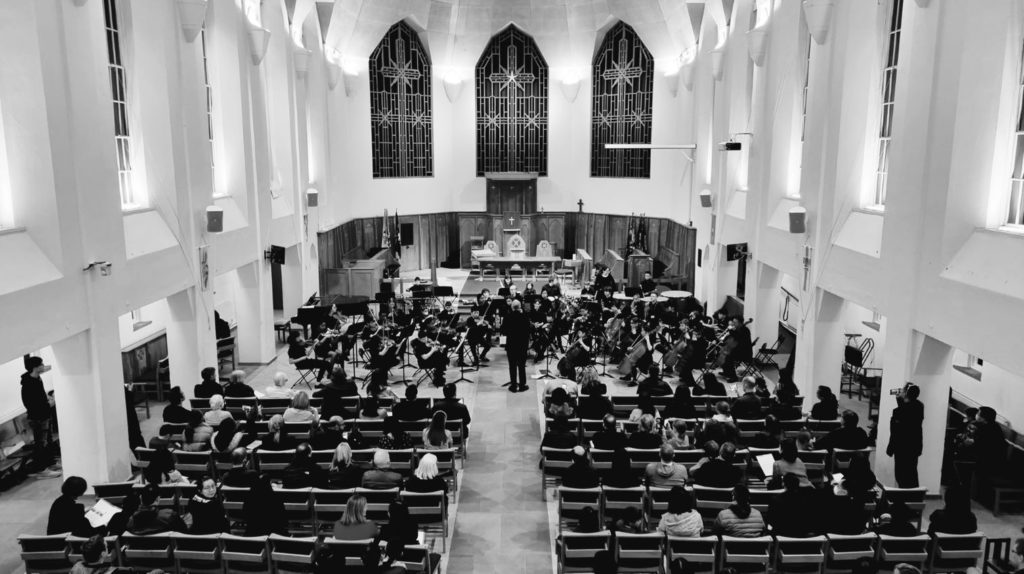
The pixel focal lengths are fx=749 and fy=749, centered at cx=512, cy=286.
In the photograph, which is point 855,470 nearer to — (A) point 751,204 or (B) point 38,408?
(A) point 751,204

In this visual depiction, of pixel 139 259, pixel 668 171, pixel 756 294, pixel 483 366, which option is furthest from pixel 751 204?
pixel 139 259

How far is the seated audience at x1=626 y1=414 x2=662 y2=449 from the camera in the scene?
32.2 ft

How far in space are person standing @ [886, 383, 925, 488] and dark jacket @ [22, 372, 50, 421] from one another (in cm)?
1188

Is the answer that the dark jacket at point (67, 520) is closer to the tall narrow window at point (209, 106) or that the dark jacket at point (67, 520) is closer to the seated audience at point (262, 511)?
the seated audience at point (262, 511)

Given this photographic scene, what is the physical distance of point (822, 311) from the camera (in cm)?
1324

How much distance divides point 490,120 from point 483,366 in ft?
49.7

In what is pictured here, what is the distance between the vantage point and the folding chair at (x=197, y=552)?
7297 millimetres

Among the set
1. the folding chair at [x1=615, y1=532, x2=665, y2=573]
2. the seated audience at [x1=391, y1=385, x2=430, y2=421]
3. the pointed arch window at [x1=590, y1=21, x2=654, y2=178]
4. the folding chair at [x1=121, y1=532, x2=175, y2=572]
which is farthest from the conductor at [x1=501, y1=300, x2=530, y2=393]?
the pointed arch window at [x1=590, y1=21, x2=654, y2=178]

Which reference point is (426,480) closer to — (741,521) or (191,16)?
(741,521)

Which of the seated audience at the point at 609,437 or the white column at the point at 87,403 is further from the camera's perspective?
the white column at the point at 87,403

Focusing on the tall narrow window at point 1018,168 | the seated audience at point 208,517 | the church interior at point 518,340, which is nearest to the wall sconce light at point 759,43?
the church interior at point 518,340

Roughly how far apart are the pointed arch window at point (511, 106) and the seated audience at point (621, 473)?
22491 millimetres

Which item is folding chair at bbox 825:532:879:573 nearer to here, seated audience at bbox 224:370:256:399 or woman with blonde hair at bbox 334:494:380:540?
woman with blonde hair at bbox 334:494:380:540

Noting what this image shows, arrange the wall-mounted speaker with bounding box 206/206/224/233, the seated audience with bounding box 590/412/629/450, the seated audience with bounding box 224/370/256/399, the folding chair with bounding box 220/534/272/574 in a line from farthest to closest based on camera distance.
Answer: the wall-mounted speaker with bounding box 206/206/224/233 → the seated audience with bounding box 224/370/256/399 → the seated audience with bounding box 590/412/629/450 → the folding chair with bounding box 220/534/272/574
